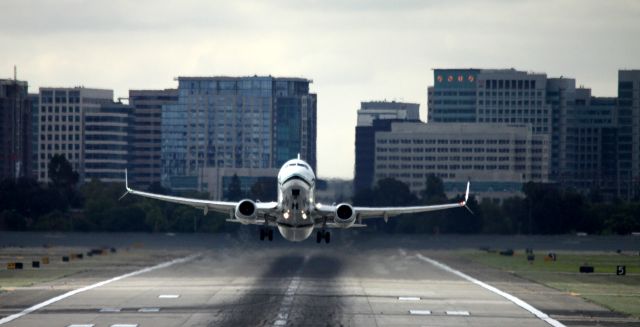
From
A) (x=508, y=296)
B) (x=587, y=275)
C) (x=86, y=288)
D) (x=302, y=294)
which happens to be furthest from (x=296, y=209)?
(x=587, y=275)

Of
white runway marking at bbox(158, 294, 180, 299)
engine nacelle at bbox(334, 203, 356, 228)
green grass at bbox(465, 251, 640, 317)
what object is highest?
engine nacelle at bbox(334, 203, 356, 228)

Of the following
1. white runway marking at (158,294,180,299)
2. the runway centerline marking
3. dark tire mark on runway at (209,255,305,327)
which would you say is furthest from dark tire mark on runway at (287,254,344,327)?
white runway marking at (158,294,180,299)

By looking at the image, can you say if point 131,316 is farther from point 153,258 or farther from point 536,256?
point 536,256

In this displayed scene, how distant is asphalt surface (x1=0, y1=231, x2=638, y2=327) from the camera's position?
260 feet

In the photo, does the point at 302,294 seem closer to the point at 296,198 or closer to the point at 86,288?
the point at 296,198

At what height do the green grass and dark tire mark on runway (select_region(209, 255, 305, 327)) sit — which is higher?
dark tire mark on runway (select_region(209, 255, 305, 327))

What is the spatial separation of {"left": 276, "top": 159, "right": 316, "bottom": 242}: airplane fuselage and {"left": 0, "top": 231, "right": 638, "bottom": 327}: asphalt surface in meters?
4.18

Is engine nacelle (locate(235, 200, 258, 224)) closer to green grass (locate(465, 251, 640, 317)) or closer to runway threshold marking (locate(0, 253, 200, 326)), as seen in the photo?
runway threshold marking (locate(0, 253, 200, 326))

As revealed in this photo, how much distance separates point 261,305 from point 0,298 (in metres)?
15.6

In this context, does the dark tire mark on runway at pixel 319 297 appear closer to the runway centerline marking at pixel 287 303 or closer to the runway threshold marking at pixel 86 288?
the runway centerline marking at pixel 287 303

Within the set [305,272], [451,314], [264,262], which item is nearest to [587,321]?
[451,314]

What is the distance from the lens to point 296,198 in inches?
3875

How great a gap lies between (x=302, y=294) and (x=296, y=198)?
21.3 ft

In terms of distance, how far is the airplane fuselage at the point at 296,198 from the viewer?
321 ft
